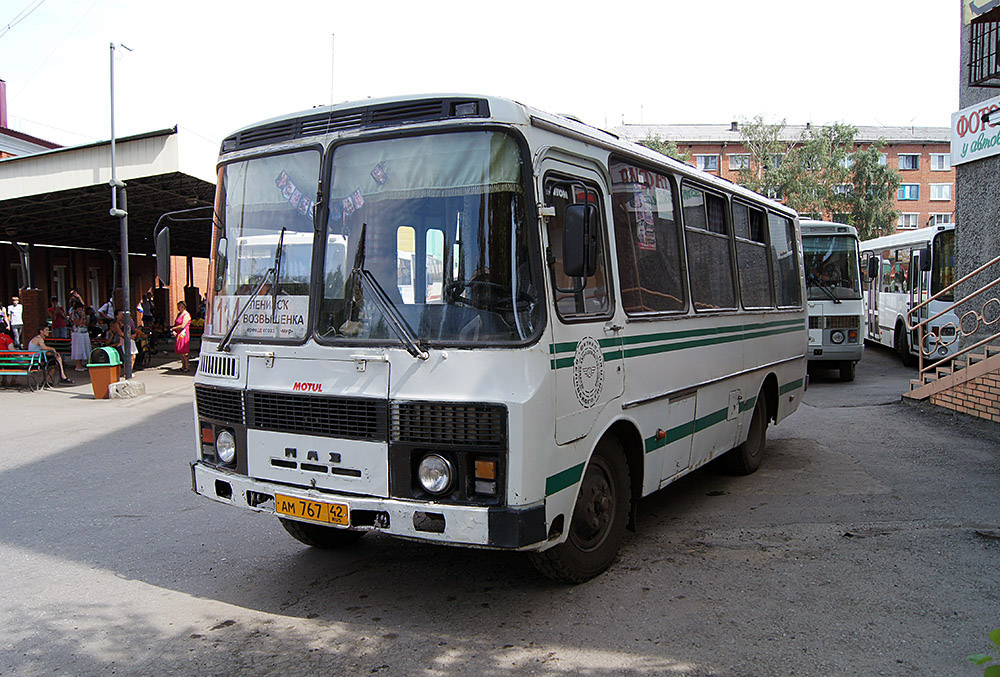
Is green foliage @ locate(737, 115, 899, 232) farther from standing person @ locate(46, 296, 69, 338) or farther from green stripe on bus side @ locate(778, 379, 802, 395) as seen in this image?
green stripe on bus side @ locate(778, 379, 802, 395)

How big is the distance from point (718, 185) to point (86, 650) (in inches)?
235

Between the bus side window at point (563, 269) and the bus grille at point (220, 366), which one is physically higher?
Answer: the bus side window at point (563, 269)

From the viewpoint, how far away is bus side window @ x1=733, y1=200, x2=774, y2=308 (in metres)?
7.68

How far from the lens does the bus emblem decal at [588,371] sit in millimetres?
4578

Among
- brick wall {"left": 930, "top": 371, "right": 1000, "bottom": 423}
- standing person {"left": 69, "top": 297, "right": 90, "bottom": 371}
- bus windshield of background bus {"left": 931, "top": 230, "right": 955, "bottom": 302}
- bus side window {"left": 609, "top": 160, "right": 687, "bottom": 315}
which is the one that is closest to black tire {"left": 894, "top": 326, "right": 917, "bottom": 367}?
bus windshield of background bus {"left": 931, "top": 230, "right": 955, "bottom": 302}

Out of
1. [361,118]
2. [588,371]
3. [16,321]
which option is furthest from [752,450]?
[16,321]

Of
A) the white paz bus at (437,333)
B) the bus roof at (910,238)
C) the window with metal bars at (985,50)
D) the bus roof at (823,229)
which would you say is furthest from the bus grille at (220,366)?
the bus roof at (910,238)

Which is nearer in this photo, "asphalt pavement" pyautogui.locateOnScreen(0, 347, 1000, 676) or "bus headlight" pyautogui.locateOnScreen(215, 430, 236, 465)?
"asphalt pavement" pyautogui.locateOnScreen(0, 347, 1000, 676)

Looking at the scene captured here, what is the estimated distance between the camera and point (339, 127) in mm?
4629

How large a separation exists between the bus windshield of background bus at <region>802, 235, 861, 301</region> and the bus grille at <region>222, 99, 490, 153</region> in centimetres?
1271

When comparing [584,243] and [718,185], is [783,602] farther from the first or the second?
[718,185]

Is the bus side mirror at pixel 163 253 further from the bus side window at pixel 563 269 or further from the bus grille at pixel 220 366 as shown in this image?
the bus side window at pixel 563 269

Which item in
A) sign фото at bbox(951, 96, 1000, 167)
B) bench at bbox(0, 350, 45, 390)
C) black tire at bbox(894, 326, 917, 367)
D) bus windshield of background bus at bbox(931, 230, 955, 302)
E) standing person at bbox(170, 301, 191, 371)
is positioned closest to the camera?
sign фото at bbox(951, 96, 1000, 167)

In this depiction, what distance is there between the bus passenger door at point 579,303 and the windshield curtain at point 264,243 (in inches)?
56.2
